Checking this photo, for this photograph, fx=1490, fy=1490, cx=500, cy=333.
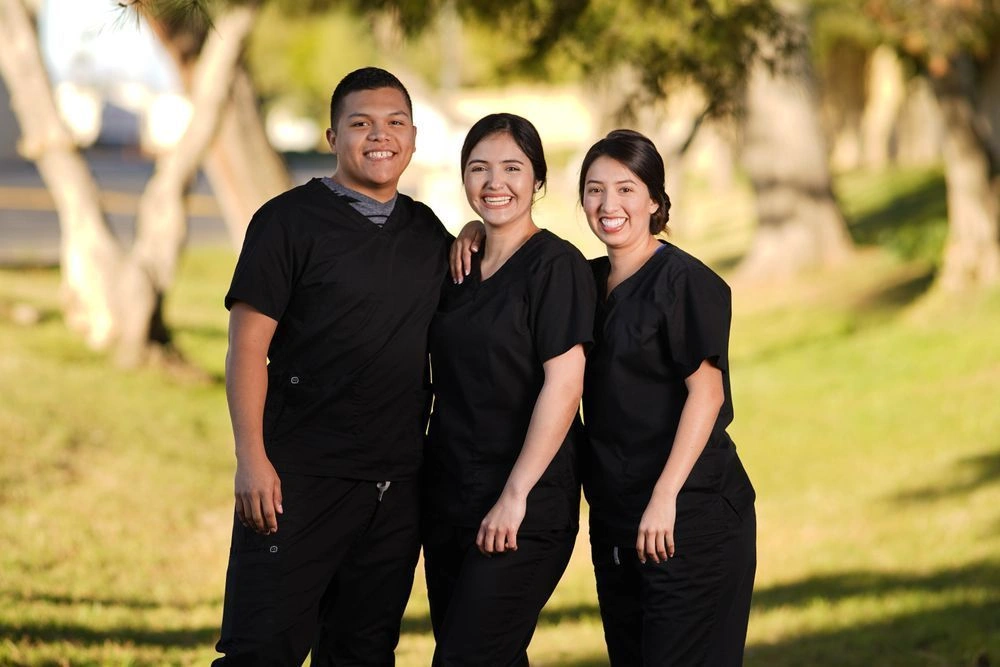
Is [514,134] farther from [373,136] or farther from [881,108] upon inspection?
[881,108]

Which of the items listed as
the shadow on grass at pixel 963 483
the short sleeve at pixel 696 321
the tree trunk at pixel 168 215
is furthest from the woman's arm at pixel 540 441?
the tree trunk at pixel 168 215

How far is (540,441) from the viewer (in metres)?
3.73

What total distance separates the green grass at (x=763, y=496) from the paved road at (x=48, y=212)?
281 cm

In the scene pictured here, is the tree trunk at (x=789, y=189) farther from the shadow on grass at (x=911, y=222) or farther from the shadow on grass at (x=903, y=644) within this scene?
the shadow on grass at (x=903, y=644)

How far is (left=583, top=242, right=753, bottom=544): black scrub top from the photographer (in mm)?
3789

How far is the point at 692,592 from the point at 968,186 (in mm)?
12268

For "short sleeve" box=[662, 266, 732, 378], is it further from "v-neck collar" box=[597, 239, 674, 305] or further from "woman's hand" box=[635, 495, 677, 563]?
"woman's hand" box=[635, 495, 677, 563]

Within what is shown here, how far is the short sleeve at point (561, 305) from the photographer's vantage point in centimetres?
376

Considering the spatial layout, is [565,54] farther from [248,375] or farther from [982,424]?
[982,424]

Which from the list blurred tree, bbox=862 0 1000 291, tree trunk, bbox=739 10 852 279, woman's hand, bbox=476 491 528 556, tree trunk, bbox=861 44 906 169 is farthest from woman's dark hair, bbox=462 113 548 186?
tree trunk, bbox=861 44 906 169

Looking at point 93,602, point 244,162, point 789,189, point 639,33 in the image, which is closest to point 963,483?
point 639,33

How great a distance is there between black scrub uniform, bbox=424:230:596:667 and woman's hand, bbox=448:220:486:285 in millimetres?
35

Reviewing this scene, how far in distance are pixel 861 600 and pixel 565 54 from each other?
3.21 metres

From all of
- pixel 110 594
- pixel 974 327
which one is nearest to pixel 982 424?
pixel 974 327
